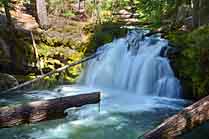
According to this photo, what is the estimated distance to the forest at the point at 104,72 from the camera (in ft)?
26.0

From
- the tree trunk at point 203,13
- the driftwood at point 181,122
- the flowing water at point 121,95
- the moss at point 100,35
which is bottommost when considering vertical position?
the flowing water at point 121,95

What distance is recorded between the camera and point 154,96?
12461mm

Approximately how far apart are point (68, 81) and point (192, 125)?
928cm

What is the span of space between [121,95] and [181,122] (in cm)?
701

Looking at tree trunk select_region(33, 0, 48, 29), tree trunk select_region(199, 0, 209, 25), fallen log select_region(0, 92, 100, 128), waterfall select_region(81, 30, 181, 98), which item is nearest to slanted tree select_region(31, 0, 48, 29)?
tree trunk select_region(33, 0, 48, 29)

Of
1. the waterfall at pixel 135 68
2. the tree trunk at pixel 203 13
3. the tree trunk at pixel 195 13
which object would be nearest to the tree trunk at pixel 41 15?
the waterfall at pixel 135 68

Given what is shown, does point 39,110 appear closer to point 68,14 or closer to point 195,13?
point 195,13

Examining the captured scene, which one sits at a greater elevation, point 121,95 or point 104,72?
point 104,72

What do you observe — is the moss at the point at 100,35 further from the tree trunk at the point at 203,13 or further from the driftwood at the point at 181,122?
the driftwood at the point at 181,122

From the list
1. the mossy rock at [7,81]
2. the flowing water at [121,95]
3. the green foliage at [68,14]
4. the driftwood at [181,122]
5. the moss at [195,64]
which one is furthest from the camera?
the green foliage at [68,14]

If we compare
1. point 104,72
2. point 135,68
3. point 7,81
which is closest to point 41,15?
point 104,72

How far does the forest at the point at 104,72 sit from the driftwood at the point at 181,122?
0.05ft

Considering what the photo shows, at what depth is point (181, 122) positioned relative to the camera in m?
5.93

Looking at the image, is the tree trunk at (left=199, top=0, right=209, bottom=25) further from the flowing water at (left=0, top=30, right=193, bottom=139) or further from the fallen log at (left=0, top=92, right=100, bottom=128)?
the fallen log at (left=0, top=92, right=100, bottom=128)
